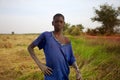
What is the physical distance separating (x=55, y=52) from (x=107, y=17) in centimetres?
1635

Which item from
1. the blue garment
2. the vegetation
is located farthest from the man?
the vegetation

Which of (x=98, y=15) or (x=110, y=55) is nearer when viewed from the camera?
(x=110, y=55)

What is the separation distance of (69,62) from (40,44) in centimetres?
38

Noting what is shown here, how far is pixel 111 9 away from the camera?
1881 cm

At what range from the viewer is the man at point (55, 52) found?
8.95 feet

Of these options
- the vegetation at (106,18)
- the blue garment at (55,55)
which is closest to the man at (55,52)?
the blue garment at (55,55)

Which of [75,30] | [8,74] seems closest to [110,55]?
[8,74]

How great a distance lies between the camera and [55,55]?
8.94 feet

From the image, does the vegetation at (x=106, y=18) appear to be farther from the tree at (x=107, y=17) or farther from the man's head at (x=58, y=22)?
the man's head at (x=58, y=22)

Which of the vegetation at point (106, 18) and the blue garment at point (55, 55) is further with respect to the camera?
the vegetation at point (106, 18)

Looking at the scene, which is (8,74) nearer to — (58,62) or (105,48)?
(105,48)

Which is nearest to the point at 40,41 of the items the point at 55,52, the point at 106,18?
the point at 55,52

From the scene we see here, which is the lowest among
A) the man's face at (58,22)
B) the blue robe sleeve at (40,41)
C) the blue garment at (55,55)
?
the blue garment at (55,55)

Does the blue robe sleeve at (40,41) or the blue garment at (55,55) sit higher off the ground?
the blue robe sleeve at (40,41)
